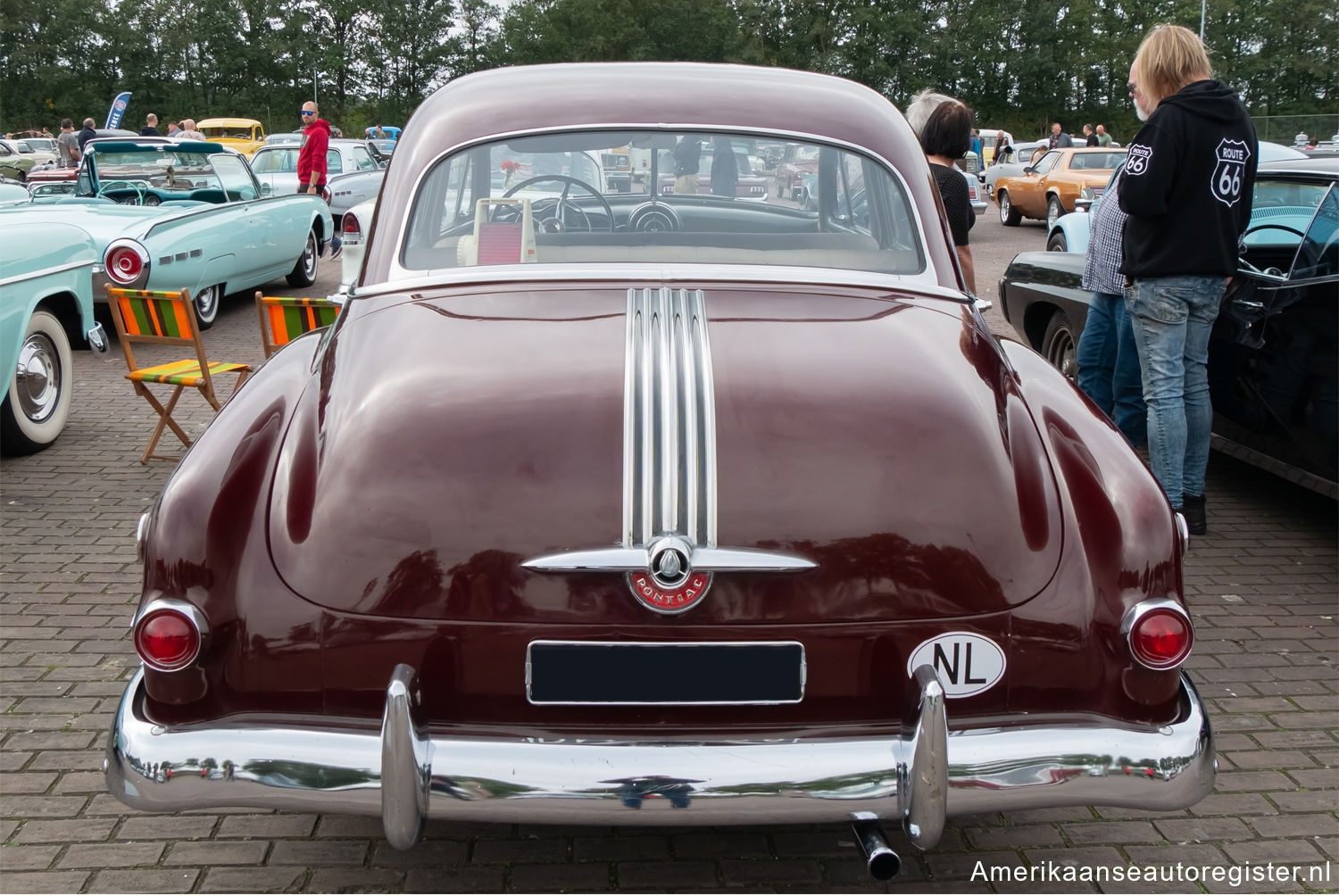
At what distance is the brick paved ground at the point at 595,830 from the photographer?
2.79 meters

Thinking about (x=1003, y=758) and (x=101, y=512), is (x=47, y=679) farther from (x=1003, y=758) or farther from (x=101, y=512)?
(x=1003, y=758)

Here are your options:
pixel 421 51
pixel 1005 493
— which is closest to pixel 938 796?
pixel 1005 493

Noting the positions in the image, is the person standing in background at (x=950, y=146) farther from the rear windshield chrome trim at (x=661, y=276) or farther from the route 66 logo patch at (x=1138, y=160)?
the rear windshield chrome trim at (x=661, y=276)

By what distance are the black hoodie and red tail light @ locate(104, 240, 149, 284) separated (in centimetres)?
676

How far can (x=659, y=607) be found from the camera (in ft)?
7.59

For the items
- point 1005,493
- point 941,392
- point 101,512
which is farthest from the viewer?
point 101,512

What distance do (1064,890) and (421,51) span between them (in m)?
75.1

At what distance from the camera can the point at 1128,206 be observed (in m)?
4.77

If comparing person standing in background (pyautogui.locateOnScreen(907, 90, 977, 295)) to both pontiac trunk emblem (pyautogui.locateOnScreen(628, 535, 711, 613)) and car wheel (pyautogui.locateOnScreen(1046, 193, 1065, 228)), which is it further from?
car wheel (pyautogui.locateOnScreen(1046, 193, 1065, 228))

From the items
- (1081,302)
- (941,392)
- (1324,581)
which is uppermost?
(941,392)

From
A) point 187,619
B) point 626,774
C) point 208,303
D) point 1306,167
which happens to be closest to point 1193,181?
point 1306,167

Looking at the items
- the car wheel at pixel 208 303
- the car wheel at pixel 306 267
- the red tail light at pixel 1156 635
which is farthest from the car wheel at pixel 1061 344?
the car wheel at pixel 306 267

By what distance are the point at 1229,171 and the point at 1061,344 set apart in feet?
7.66

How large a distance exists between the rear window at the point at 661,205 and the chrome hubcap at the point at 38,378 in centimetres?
387
